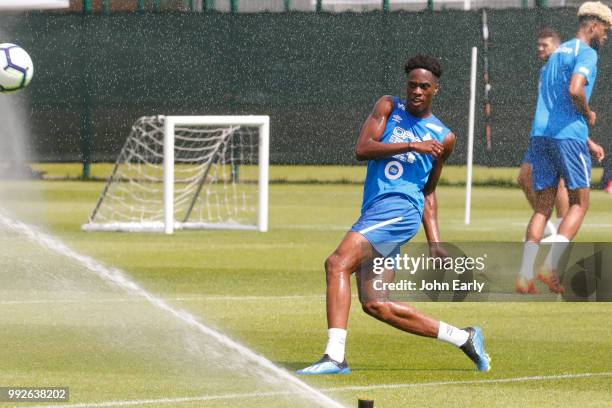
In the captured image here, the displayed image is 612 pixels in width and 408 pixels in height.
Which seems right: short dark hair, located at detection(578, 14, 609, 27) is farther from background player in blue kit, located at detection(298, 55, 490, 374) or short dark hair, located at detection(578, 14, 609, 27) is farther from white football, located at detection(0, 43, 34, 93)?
white football, located at detection(0, 43, 34, 93)

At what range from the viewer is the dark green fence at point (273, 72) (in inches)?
935

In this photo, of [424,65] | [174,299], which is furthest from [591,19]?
[424,65]

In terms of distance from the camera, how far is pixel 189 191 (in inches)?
817

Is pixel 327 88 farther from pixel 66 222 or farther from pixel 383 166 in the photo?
pixel 383 166

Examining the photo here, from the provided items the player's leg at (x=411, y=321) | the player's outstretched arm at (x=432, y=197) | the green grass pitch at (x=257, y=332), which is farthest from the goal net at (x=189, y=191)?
the player's leg at (x=411, y=321)

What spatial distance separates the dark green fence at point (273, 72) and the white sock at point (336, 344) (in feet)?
52.5

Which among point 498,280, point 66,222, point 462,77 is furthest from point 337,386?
point 462,77

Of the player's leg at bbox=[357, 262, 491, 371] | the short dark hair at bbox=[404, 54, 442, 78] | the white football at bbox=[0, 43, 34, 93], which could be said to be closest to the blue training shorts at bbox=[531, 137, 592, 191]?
the player's leg at bbox=[357, 262, 491, 371]

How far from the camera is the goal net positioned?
15883mm

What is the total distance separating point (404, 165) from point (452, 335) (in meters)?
0.98

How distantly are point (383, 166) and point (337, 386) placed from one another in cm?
130

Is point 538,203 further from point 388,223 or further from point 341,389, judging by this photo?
point 341,389

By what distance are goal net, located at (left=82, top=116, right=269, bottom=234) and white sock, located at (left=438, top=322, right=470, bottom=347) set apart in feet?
25.6

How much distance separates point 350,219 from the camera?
18.8 m
